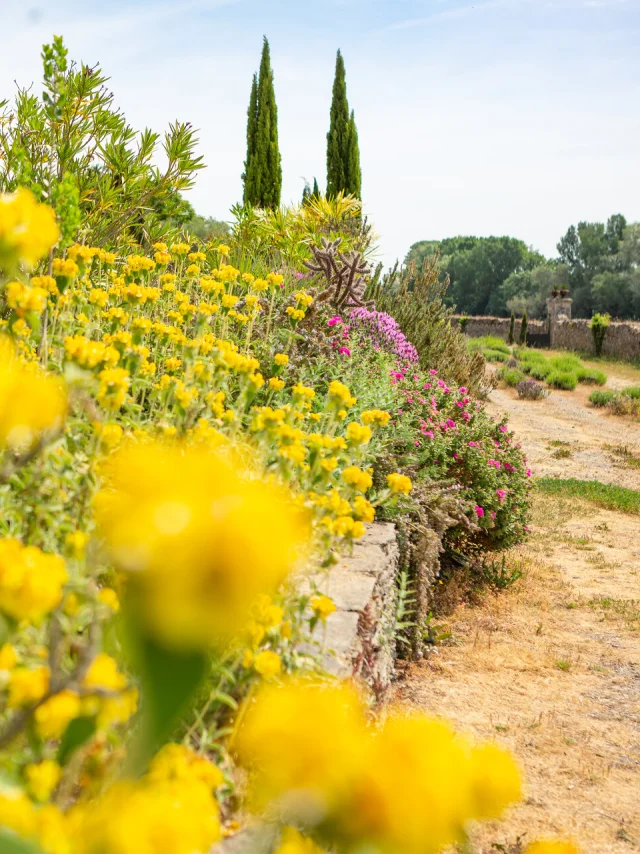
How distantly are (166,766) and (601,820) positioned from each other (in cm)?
272

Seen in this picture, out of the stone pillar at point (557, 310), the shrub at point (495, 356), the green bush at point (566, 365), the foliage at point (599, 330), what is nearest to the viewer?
the green bush at point (566, 365)

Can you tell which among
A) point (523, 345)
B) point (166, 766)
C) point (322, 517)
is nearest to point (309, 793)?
point (166, 766)

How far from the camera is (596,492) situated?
927 cm

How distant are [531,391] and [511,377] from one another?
1806 millimetres

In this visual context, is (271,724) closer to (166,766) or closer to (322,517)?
(166,766)

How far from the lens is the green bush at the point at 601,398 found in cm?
1697

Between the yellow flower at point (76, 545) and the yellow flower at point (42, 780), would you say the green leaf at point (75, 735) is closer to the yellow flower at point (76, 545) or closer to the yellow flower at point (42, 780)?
the yellow flower at point (42, 780)

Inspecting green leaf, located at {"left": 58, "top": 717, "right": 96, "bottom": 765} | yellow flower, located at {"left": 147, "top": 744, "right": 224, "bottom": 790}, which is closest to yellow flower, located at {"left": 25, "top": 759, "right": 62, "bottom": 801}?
Result: yellow flower, located at {"left": 147, "top": 744, "right": 224, "bottom": 790}

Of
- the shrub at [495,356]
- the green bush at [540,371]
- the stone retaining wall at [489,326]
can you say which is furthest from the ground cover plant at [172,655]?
the stone retaining wall at [489,326]

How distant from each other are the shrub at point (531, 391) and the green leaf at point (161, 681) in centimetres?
1829

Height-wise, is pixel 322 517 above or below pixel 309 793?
below

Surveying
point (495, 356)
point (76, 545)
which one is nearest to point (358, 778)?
point (76, 545)

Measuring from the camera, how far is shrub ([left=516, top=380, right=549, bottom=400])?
17953 millimetres

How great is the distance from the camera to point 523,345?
96.1 ft
